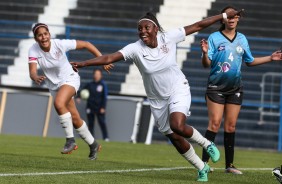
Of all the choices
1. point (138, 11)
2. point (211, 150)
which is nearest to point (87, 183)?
point (211, 150)

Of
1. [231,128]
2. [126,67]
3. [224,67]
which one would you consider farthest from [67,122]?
Answer: [126,67]

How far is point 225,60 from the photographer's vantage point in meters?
12.8

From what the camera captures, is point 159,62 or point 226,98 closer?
point 159,62

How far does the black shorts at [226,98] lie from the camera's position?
12914mm

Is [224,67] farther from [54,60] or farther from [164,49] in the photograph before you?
[54,60]

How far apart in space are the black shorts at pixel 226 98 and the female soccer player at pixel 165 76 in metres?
1.56

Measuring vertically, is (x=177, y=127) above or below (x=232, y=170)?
above

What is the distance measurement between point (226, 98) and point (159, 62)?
199cm

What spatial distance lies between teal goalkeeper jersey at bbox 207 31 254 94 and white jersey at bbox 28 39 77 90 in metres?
2.53

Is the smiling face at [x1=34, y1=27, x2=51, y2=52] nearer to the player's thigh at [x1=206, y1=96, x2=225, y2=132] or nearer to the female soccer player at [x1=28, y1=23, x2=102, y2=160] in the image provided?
the female soccer player at [x1=28, y1=23, x2=102, y2=160]

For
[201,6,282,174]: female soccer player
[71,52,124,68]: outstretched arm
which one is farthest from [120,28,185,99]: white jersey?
[201,6,282,174]: female soccer player

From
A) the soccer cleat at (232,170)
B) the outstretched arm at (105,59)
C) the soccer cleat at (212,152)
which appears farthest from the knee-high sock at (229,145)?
the outstretched arm at (105,59)

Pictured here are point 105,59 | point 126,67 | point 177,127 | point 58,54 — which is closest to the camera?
point 177,127

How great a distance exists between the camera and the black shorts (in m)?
12.9
